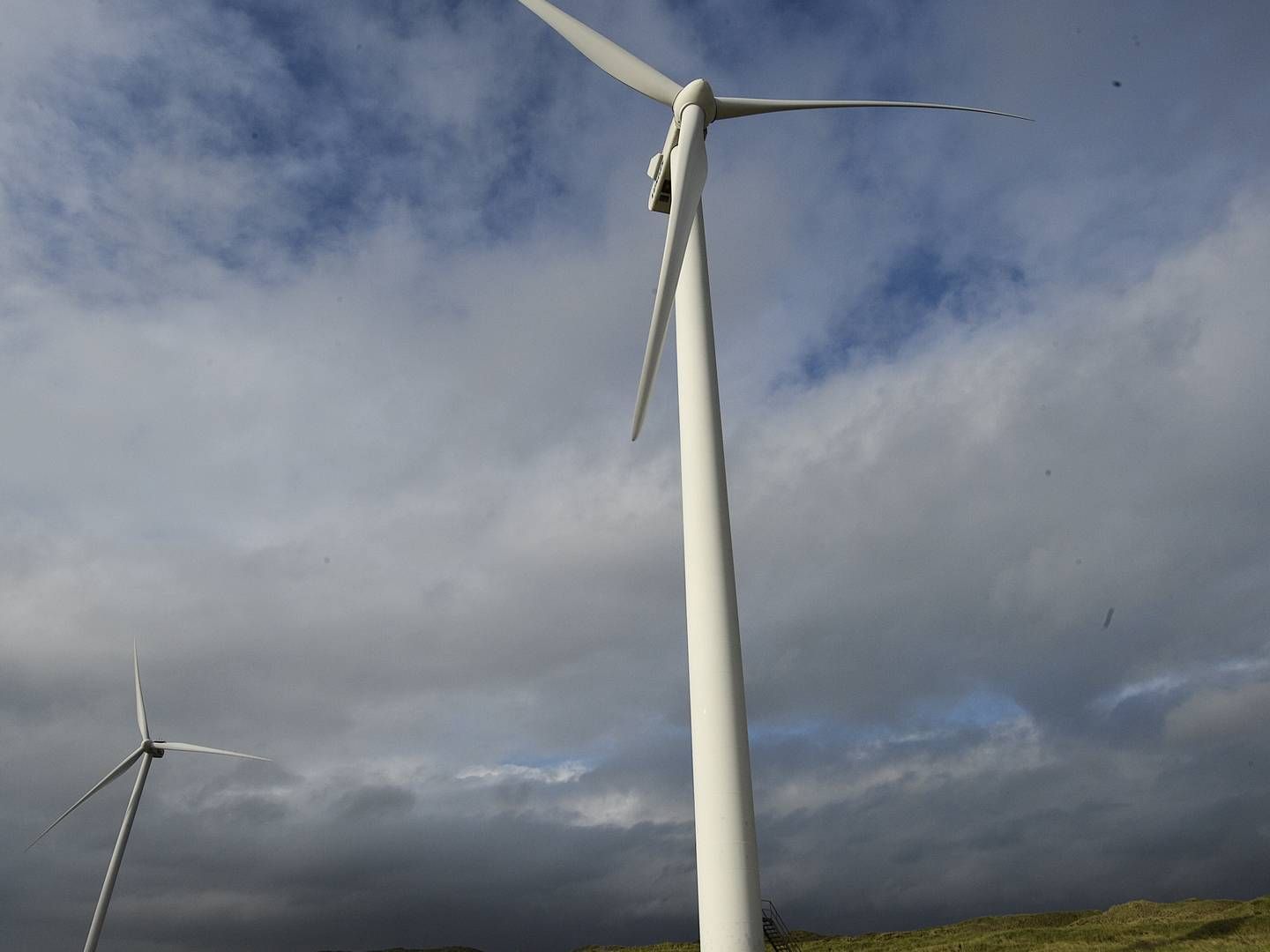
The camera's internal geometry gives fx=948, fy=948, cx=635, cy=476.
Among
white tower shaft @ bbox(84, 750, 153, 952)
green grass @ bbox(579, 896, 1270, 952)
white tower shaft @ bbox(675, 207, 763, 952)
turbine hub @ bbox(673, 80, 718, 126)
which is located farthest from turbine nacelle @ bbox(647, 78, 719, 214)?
white tower shaft @ bbox(84, 750, 153, 952)

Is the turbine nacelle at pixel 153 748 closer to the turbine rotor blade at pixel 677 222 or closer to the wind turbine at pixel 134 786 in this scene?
the wind turbine at pixel 134 786

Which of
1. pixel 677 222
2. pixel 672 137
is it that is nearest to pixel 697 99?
pixel 672 137

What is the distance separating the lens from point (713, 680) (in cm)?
2941

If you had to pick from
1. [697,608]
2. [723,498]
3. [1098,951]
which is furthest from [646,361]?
[1098,951]

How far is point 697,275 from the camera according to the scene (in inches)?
1448

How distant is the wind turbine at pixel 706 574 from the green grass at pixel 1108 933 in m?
35.9

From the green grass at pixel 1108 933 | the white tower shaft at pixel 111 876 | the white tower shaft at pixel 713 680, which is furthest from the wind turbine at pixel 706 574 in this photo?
the white tower shaft at pixel 111 876

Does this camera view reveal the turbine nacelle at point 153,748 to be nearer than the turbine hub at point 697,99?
No

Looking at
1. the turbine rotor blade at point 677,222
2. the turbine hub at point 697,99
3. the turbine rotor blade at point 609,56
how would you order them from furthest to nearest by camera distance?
the turbine rotor blade at point 609,56 < the turbine hub at point 697,99 < the turbine rotor blade at point 677,222

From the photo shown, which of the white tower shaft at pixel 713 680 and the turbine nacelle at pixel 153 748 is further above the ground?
the turbine nacelle at pixel 153 748

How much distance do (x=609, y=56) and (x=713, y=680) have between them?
28.8m

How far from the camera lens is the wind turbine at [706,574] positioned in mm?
27562

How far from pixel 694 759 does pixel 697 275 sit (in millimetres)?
18189

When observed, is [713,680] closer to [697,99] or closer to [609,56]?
[697,99]
